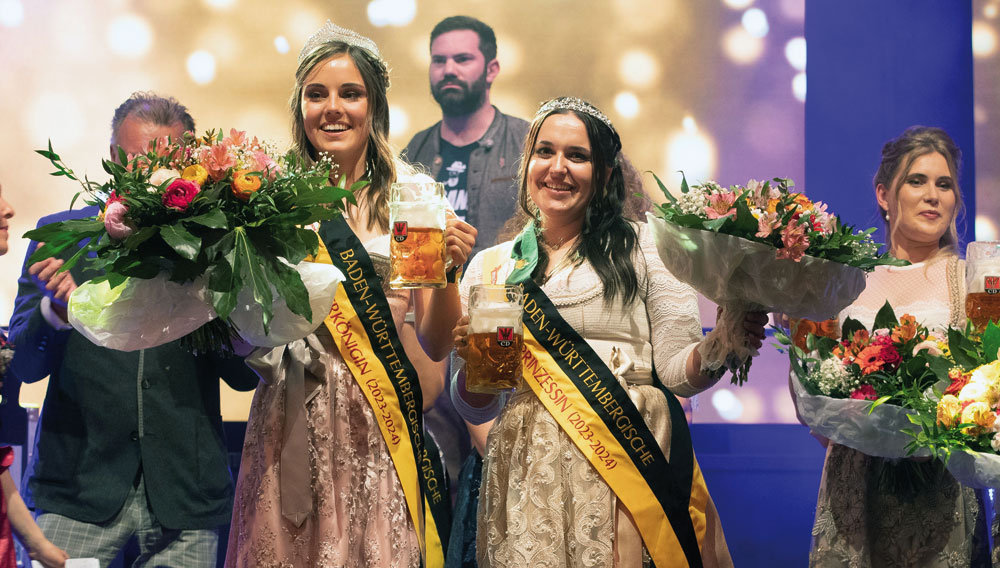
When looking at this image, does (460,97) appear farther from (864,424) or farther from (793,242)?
(793,242)

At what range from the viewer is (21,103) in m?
4.17

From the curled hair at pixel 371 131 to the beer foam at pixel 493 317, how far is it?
52cm

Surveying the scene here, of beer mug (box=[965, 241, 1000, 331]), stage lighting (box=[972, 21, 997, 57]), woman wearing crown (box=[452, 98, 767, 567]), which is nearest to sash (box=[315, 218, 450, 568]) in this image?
woman wearing crown (box=[452, 98, 767, 567])

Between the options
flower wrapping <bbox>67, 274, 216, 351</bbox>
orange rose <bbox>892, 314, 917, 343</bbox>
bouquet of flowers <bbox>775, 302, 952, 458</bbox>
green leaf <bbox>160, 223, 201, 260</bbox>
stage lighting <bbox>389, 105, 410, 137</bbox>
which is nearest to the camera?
green leaf <bbox>160, 223, 201, 260</bbox>

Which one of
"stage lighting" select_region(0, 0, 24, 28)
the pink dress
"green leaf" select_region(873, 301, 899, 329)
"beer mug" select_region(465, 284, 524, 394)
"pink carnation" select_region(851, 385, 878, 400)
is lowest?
the pink dress

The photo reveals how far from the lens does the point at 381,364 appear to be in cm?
231

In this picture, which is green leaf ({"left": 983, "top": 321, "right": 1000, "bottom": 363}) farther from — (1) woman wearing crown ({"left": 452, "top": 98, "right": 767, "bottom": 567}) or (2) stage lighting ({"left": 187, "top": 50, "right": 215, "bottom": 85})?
(2) stage lighting ({"left": 187, "top": 50, "right": 215, "bottom": 85})

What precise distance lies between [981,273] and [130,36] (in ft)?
11.1

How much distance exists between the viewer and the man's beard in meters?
4.26

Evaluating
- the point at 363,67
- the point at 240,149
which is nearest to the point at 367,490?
the point at 240,149

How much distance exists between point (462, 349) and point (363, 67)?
2.52ft

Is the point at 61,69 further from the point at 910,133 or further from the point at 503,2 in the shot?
the point at 910,133

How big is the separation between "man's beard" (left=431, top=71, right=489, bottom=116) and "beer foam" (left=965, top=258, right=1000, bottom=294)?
228 centimetres

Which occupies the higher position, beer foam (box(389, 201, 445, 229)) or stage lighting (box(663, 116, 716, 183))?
stage lighting (box(663, 116, 716, 183))
